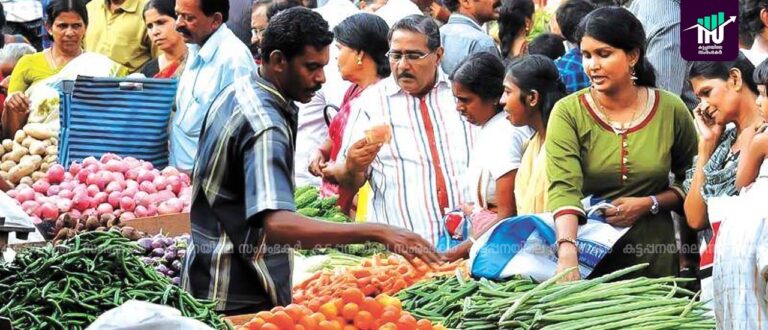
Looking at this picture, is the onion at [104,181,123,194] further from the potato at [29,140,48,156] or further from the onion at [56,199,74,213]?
the potato at [29,140,48,156]

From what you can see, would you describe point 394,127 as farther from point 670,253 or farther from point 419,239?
point 419,239

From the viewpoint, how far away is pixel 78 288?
5566 millimetres

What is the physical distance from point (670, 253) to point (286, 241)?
7.67 ft

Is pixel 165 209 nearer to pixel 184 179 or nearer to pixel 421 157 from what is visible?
pixel 184 179

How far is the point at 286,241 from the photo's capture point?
5449 millimetres

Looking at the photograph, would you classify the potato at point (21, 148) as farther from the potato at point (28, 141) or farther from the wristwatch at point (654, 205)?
the wristwatch at point (654, 205)

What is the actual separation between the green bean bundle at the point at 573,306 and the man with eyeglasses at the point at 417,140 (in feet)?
5.82

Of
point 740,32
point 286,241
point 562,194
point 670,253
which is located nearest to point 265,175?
point 286,241

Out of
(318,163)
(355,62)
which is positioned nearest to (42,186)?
(318,163)

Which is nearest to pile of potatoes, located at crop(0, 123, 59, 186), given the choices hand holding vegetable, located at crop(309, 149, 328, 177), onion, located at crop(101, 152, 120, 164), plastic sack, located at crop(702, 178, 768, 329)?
onion, located at crop(101, 152, 120, 164)

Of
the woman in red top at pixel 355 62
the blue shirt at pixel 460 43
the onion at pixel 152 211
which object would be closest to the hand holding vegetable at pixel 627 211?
the woman in red top at pixel 355 62

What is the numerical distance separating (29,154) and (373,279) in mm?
4526

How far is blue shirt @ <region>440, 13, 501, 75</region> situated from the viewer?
1028cm

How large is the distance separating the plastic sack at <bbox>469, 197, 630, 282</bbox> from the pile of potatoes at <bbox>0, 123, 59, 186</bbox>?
4923mm
